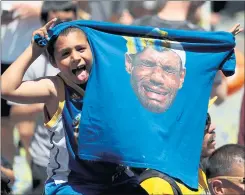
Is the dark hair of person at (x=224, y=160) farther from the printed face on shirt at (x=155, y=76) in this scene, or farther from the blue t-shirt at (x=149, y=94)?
the printed face on shirt at (x=155, y=76)

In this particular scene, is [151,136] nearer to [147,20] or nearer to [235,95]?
[147,20]

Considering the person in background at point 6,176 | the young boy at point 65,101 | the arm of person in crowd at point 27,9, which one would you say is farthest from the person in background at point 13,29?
the young boy at point 65,101

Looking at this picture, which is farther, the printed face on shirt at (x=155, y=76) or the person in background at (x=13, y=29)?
the person in background at (x=13, y=29)

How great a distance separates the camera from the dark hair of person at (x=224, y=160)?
10.8 feet

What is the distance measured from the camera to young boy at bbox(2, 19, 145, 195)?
9.28 feet

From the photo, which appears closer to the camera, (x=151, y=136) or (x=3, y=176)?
(x=151, y=136)

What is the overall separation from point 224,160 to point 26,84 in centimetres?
103

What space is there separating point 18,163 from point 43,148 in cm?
19

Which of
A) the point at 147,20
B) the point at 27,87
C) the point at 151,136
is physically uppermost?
the point at 147,20

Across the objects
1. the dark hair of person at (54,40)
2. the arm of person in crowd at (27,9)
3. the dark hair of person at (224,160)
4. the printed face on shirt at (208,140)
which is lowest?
the dark hair of person at (224,160)

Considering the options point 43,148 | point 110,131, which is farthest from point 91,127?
point 43,148

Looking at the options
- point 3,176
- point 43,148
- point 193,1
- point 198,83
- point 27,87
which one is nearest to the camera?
point 27,87

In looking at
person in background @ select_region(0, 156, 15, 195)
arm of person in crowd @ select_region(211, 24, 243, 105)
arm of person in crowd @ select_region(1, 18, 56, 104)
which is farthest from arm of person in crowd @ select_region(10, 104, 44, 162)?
arm of person in crowd @ select_region(1, 18, 56, 104)

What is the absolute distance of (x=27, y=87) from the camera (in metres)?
2.84
